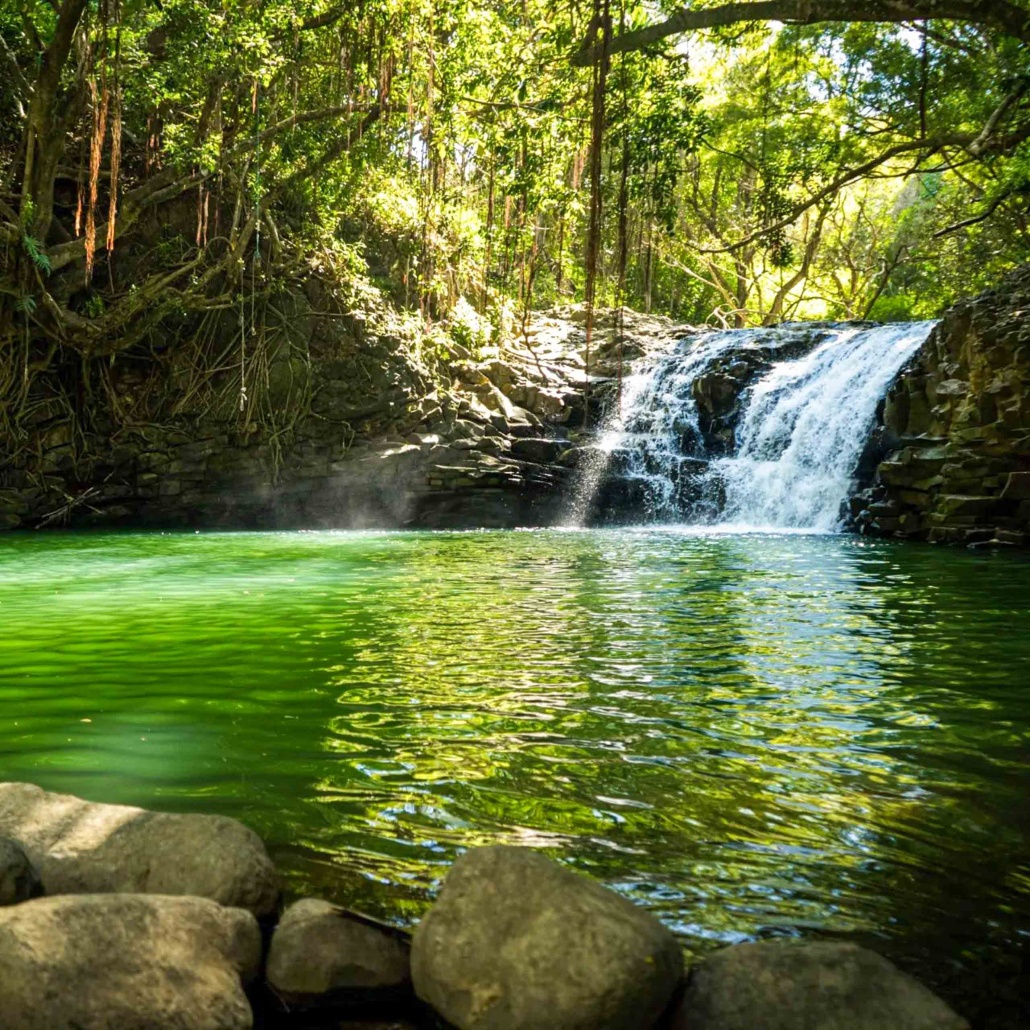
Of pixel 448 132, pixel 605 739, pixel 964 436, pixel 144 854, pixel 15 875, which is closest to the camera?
pixel 15 875

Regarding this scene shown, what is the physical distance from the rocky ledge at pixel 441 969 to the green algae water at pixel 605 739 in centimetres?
35

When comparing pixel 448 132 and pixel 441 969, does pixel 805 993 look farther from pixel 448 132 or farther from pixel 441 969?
pixel 448 132

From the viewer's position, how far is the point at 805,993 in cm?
212

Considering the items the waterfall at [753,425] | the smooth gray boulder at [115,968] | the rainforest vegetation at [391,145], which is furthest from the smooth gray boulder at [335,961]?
the waterfall at [753,425]

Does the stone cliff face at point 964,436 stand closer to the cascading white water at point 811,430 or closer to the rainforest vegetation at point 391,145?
the cascading white water at point 811,430

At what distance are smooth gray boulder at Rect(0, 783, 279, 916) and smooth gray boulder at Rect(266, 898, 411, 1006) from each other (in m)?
0.29

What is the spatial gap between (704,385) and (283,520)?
28.0 ft

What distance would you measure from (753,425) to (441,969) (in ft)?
58.8

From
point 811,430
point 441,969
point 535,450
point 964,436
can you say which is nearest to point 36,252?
point 535,450

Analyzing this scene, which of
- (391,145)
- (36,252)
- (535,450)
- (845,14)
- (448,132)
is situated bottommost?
(535,450)

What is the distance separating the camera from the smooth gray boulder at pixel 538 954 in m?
2.13

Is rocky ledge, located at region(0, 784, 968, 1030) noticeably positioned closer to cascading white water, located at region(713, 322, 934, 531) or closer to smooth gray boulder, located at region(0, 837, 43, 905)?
smooth gray boulder, located at region(0, 837, 43, 905)

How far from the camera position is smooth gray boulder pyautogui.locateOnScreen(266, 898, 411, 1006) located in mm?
2355

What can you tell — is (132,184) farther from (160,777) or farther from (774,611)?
(160,777)
